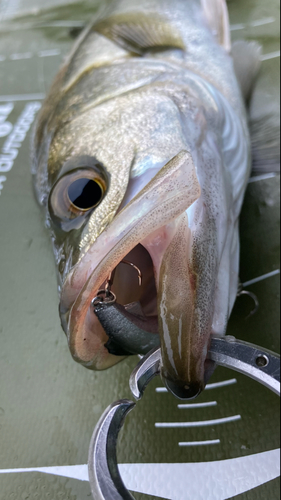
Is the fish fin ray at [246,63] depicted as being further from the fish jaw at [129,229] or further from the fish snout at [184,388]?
the fish snout at [184,388]

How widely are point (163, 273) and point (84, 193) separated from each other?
328mm

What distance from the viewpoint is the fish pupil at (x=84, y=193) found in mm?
936

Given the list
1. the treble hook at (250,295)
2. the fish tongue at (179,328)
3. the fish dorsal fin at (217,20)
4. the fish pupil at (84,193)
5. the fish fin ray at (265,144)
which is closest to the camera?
the fish tongue at (179,328)

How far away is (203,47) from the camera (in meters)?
1.61

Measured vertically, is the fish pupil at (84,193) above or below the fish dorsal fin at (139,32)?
below

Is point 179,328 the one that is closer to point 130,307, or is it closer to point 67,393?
point 130,307

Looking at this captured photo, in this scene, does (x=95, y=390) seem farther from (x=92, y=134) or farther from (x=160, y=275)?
(x=92, y=134)

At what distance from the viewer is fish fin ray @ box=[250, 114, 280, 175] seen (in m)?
1.51

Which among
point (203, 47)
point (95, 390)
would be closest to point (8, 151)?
point (203, 47)

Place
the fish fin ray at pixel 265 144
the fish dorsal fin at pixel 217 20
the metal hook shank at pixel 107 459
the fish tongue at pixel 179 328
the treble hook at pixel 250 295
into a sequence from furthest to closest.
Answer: the fish dorsal fin at pixel 217 20
the fish fin ray at pixel 265 144
the treble hook at pixel 250 295
the fish tongue at pixel 179 328
the metal hook shank at pixel 107 459

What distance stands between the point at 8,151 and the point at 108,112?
61 centimetres

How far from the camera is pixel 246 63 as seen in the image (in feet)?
5.94

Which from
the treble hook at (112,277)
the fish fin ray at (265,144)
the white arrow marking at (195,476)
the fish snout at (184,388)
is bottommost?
the white arrow marking at (195,476)

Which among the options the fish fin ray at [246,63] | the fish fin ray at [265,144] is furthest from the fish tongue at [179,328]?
the fish fin ray at [246,63]
